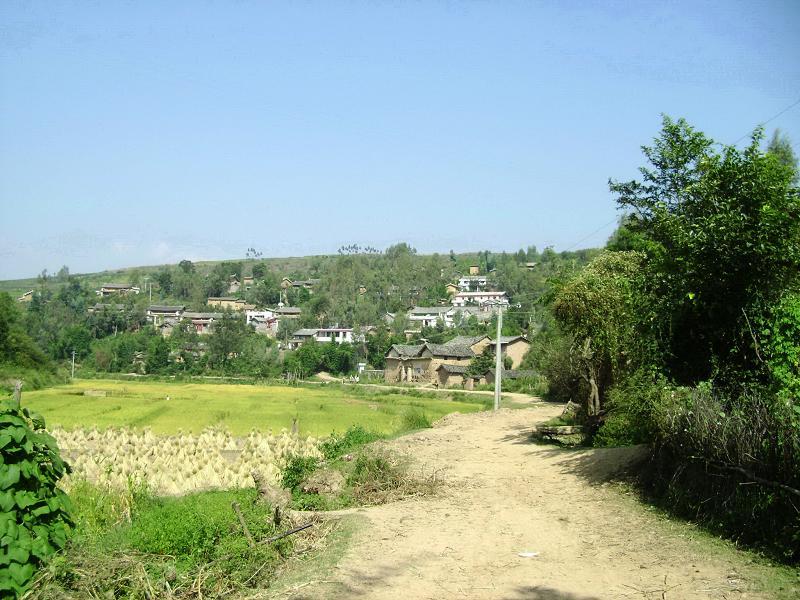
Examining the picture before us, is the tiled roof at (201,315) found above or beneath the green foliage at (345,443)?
above

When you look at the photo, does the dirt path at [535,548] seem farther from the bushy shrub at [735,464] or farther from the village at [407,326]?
the village at [407,326]

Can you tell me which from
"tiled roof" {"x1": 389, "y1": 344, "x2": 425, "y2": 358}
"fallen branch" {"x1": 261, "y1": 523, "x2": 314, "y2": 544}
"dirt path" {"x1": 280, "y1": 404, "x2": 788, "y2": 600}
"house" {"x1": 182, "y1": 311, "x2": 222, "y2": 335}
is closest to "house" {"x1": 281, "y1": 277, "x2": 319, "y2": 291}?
"house" {"x1": 182, "y1": 311, "x2": 222, "y2": 335}

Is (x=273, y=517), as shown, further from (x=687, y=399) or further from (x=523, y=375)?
(x=523, y=375)

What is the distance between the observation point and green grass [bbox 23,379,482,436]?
28.7m

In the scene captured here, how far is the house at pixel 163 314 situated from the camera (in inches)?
4208

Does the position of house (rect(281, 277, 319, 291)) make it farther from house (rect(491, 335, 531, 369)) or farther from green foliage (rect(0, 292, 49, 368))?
green foliage (rect(0, 292, 49, 368))

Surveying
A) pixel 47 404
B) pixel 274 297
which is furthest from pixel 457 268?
pixel 47 404

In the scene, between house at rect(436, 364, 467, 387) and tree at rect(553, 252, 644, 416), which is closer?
tree at rect(553, 252, 644, 416)

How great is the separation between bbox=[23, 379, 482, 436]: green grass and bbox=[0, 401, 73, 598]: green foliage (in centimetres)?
1590

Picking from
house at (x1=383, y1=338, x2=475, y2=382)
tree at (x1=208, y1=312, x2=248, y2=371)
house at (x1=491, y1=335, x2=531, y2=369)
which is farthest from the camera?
tree at (x1=208, y1=312, x2=248, y2=371)

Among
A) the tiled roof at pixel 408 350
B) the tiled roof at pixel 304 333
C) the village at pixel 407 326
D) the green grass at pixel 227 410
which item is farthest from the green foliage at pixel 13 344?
the tiled roof at pixel 304 333

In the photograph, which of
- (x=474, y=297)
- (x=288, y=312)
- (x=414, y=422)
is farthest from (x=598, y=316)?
(x=474, y=297)

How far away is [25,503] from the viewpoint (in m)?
6.58

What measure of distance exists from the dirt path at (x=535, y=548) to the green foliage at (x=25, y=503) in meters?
2.42
